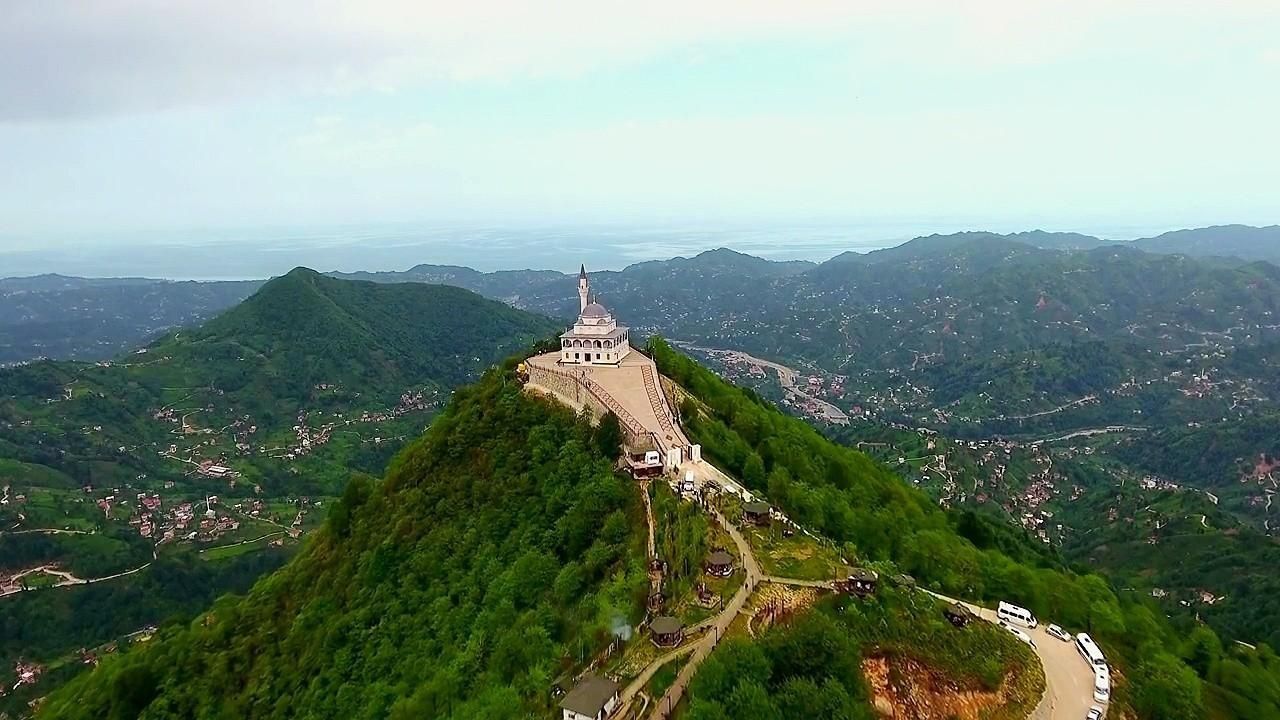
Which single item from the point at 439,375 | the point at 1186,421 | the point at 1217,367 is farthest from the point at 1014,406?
the point at 439,375

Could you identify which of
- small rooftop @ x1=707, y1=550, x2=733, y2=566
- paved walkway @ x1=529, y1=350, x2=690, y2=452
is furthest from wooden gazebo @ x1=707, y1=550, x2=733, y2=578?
paved walkway @ x1=529, y1=350, x2=690, y2=452

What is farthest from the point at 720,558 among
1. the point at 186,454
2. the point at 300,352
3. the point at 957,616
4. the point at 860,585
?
the point at 300,352

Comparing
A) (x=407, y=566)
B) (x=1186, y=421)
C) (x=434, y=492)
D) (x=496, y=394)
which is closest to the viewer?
(x=407, y=566)

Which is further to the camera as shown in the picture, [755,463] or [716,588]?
[755,463]

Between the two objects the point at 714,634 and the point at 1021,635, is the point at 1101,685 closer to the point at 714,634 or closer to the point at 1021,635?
the point at 1021,635

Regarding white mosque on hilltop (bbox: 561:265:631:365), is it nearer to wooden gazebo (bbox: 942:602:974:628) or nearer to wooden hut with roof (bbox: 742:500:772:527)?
wooden hut with roof (bbox: 742:500:772:527)

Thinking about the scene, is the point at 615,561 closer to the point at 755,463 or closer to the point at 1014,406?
the point at 755,463
